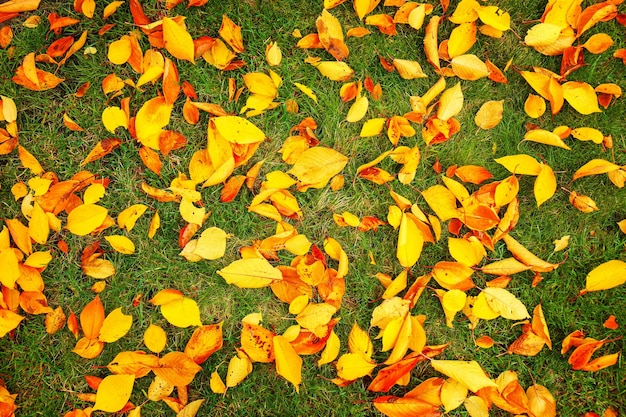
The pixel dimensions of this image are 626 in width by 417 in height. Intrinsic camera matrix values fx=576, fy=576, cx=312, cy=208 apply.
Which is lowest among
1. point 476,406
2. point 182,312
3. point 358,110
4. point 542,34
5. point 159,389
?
point 476,406

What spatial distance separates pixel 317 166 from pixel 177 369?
3.11 ft

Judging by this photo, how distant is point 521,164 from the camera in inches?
91.8

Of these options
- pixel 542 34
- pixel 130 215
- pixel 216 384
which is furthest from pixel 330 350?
pixel 542 34

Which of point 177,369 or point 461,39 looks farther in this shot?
point 461,39

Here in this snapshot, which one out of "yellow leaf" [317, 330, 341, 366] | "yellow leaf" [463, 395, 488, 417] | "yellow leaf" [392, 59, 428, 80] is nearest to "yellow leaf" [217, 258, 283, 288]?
"yellow leaf" [317, 330, 341, 366]

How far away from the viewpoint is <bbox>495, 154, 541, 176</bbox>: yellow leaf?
7.64 feet

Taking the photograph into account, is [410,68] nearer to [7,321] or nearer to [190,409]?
[190,409]

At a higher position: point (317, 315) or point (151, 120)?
point (151, 120)

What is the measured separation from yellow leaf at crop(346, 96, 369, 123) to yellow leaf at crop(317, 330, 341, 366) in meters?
0.86

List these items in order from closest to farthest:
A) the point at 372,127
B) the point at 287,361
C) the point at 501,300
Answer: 1. the point at 287,361
2. the point at 501,300
3. the point at 372,127

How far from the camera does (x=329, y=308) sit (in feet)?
7.25

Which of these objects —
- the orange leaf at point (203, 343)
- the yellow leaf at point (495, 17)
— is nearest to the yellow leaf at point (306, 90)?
the yellow leaf at point (495, 17)

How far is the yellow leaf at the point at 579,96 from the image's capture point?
236 cm

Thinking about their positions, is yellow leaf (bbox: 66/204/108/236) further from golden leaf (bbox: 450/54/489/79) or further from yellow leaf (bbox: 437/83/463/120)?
golden leaf (bbox: 450/54/489/79)
